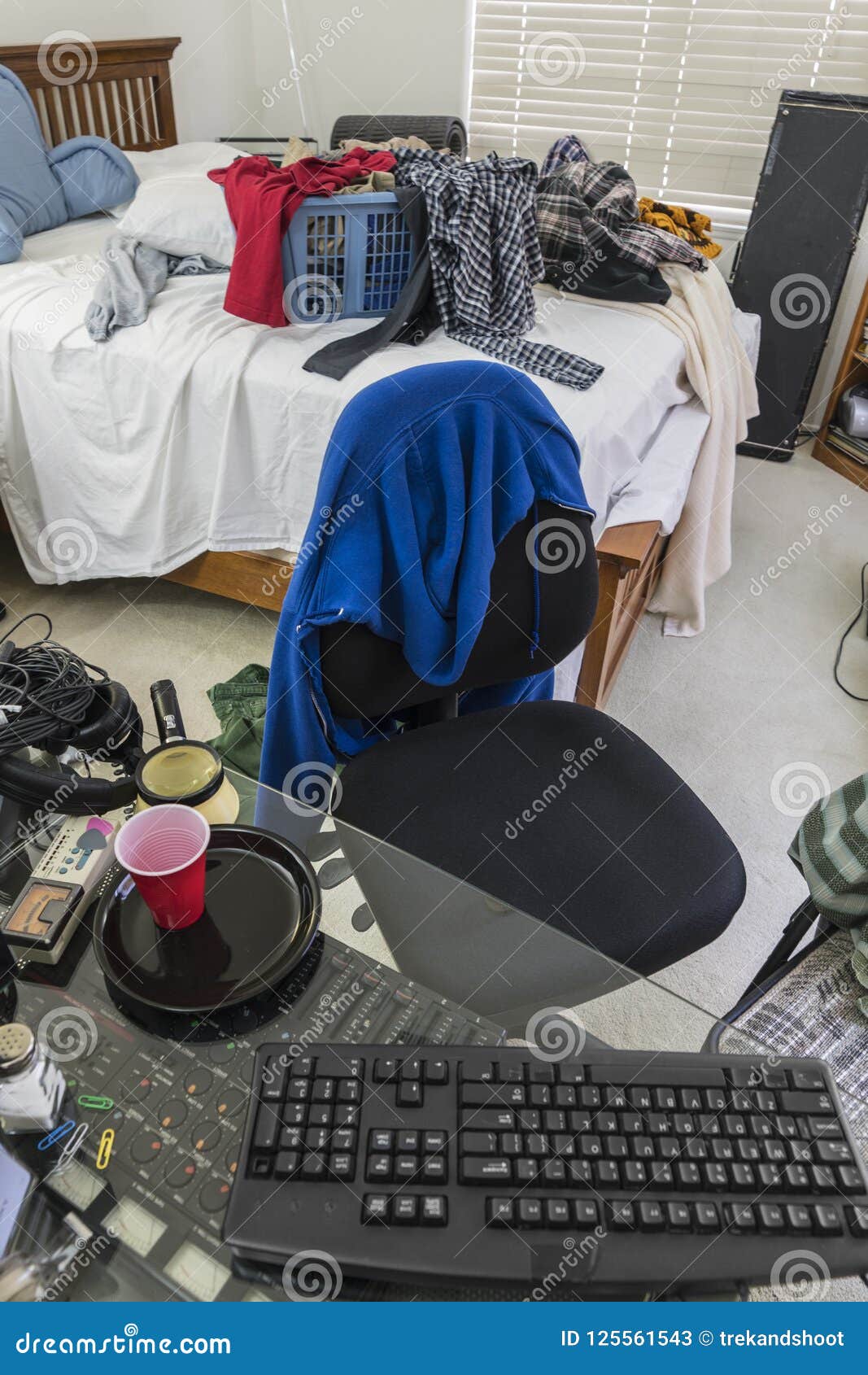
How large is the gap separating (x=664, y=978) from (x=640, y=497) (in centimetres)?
101

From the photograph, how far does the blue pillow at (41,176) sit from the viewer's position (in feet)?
8.04

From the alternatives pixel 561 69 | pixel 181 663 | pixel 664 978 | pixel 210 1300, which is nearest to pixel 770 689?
pixel 664 978

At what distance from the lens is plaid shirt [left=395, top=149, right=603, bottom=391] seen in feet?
6.46

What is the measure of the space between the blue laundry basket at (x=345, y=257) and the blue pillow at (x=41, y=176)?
0.88m

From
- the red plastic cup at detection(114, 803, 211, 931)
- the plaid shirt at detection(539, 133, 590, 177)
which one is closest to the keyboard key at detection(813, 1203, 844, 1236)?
the red plastic cup at detection(114, 803, 211, 931)

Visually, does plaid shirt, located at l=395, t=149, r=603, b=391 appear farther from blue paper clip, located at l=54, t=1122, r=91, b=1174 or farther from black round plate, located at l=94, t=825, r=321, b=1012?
blue paper clip, located at l=54, t=1122, r=91, b=1174

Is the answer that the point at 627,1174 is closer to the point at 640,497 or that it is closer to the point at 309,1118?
the point at 309,1118

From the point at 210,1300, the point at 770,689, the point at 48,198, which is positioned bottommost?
the point at 770,689

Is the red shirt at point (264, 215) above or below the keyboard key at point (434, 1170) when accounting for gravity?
above

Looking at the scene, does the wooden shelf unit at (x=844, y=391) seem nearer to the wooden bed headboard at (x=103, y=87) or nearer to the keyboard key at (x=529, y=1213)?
the wooden bed headboard at (x=103, y=87)

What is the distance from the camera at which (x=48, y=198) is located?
262 centimetres
